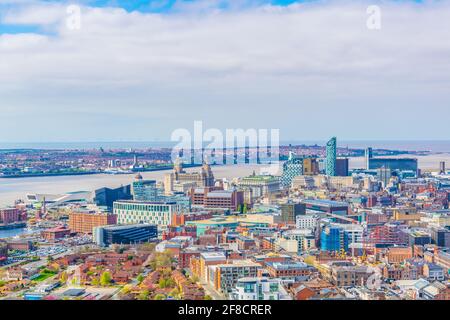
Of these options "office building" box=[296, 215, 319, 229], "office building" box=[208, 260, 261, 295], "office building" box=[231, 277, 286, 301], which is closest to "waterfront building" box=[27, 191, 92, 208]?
"office building" box=[296, 215, 319, 229]

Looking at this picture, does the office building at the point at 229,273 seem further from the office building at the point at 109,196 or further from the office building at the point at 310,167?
the office building at the point at 310,167

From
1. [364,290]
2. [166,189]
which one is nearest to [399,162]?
[166,189]

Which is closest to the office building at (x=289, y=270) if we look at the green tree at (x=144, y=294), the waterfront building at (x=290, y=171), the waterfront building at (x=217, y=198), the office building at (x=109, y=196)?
the green tree at (x=144, y=294)

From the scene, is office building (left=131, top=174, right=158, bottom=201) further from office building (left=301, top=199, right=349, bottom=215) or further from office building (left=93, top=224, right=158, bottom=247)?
office building (left=93, top=224, right=158, bottom=247)

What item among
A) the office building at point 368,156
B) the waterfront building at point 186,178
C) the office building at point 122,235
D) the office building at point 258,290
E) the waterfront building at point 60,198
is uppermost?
the office building at point 368,156

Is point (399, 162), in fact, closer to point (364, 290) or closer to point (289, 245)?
point (289, 245)

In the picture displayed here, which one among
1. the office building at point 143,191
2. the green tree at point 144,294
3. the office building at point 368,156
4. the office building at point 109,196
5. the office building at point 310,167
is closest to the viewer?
the green tree at point 144,294

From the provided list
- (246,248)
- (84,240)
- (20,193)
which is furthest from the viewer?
(20,193)
